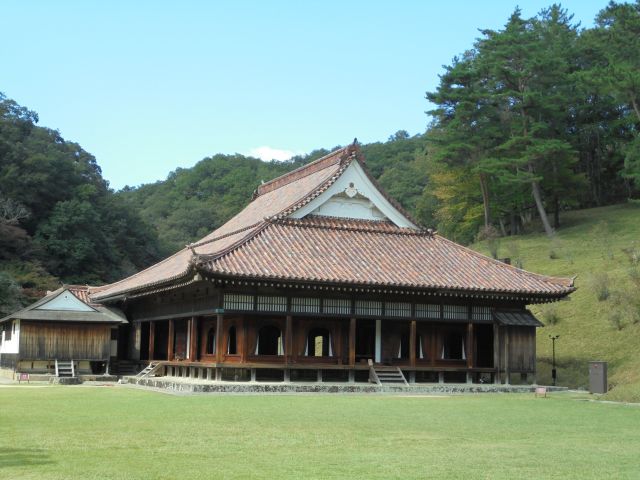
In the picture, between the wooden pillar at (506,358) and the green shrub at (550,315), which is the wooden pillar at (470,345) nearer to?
the wooden pillar at (506,358)

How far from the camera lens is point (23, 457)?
944 cm

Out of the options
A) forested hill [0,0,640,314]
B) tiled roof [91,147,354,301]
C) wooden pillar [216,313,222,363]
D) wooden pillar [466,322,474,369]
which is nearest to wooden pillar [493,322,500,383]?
wooden pillar [466,322,474,369]

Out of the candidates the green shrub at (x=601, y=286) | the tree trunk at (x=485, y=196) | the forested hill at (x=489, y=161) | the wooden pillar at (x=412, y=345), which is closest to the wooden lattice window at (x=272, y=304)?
the wooden pillar at (x=412, y=345)

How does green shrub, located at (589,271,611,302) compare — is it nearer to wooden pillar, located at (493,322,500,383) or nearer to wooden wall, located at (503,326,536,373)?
wooden wall, located at (503,326,536,373)

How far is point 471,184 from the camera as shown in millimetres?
61219

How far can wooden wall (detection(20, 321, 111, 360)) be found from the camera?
31.0 metres

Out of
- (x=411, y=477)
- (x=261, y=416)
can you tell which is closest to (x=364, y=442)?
(x=411, y=477)

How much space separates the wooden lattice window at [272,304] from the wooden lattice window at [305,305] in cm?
31

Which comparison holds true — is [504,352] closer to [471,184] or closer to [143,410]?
[143,410]

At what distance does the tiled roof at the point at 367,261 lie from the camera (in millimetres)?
24594

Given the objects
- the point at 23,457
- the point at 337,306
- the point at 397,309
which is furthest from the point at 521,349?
the point at 23,457

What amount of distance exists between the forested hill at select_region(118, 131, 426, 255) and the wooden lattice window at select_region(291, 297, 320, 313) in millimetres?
53766

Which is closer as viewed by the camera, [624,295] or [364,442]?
[364,442]

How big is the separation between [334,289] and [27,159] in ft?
163
